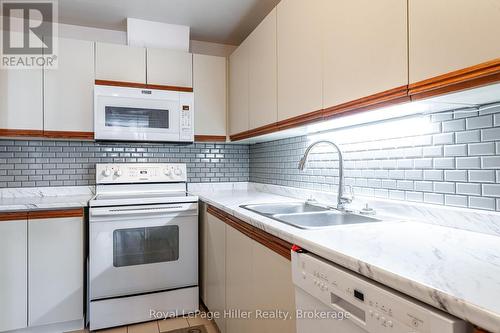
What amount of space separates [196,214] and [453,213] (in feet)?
5.61

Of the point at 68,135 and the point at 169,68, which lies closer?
the point at 68,135

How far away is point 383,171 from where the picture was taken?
1538 millimetres

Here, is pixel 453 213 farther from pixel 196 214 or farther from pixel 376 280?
pixel 196 214

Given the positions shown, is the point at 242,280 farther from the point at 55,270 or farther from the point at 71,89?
the point at 71,89

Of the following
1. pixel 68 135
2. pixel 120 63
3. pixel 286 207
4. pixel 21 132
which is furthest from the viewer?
pixel 120 63

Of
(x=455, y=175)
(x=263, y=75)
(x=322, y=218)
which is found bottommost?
(x=322, y=218)

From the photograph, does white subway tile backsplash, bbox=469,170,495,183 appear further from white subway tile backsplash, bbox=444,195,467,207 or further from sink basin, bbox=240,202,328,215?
sink basin, bbox=240,202,328,215

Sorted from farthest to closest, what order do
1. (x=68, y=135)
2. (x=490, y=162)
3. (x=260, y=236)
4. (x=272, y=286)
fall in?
(x=68, y=135) → (x=260, y=236) → (x=272, y=286) → (x=490, y=162)

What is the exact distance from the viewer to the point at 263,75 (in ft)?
6.93

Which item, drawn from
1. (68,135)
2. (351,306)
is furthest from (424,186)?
(68,135)

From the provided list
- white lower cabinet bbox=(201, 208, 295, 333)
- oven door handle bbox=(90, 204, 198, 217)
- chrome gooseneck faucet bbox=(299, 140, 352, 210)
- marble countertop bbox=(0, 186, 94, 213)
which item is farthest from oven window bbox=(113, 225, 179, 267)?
chrome gooseneck faucet bbox=(299, 140, 352, 210)

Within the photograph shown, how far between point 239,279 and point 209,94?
169 centimetres

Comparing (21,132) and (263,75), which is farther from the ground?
(263,75)

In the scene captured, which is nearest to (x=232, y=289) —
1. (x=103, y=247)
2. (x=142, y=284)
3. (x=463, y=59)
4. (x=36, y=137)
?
(x=142, y=284)
